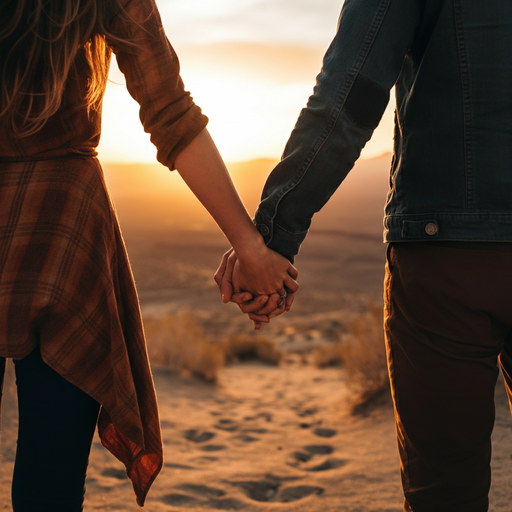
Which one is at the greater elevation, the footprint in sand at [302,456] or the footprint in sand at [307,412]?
the footprint in sand at [302,456]

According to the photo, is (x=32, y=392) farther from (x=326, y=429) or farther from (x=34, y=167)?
(x=326, y=429)

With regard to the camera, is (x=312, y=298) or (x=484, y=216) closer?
(x=484, y=216)

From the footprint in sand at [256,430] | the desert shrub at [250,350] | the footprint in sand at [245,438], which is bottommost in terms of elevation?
the desert shrub at [250,350]

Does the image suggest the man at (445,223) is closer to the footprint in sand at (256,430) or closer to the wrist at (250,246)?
the wrist at (250,246)

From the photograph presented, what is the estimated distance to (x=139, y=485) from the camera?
1481 millimetres

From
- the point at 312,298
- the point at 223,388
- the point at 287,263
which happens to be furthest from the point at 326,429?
the point at 312,298

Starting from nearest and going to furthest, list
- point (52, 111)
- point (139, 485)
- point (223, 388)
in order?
point (52, 111) < point (139, 485) < point (223, 388)

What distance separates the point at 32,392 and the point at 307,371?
22.2 feet

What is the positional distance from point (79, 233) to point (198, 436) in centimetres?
Result: 324

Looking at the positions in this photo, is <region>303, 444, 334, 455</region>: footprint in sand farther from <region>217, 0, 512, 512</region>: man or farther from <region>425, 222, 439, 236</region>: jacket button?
<region>425, 222, 439, 236</region>: jacket button

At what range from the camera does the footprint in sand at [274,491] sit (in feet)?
9.28

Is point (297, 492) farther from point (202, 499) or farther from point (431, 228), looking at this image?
point (431, 228)

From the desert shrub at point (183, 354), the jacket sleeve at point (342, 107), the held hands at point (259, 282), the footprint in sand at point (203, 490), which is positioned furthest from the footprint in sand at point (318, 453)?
the desert shrub at point (183, 354)

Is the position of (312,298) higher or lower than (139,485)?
lower
